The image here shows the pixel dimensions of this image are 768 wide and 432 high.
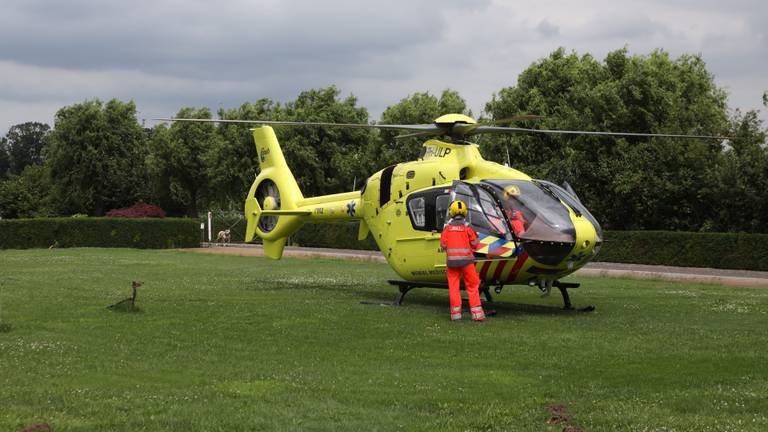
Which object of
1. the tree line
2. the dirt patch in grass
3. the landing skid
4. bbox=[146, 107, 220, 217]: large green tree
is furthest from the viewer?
bbox=[146, 107, 220, 217]: large green tree

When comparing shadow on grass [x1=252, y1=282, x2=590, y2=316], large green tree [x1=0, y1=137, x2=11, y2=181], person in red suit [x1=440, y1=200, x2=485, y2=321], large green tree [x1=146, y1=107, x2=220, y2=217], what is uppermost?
large green tree [x1=0, y1=137, x2=11, y2=181]

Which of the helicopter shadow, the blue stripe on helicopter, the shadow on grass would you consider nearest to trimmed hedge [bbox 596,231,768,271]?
the shadow on grass

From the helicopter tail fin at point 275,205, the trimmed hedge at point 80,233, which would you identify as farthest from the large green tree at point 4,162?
the helicopter tail fin at point 275,205

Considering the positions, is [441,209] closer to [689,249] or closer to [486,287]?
[486,287]

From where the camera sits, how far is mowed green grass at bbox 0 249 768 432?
8.95 metres

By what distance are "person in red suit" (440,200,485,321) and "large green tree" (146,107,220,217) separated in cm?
6473

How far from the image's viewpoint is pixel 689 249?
38594mm

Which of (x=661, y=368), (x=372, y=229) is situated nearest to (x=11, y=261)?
(x=372, y=229)

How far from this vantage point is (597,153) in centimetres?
4744

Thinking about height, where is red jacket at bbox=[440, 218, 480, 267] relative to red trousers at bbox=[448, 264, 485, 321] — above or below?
above

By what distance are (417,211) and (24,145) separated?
17551cm

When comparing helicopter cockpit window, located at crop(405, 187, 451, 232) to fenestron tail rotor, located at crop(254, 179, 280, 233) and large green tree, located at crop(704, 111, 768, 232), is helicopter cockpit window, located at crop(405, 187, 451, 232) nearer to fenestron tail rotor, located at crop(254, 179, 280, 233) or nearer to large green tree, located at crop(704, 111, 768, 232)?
fenestron tail rotor, located at crop(254, 179, 280, 233)

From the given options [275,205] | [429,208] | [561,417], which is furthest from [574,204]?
[275,205]

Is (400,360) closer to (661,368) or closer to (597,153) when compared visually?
(661,368)
